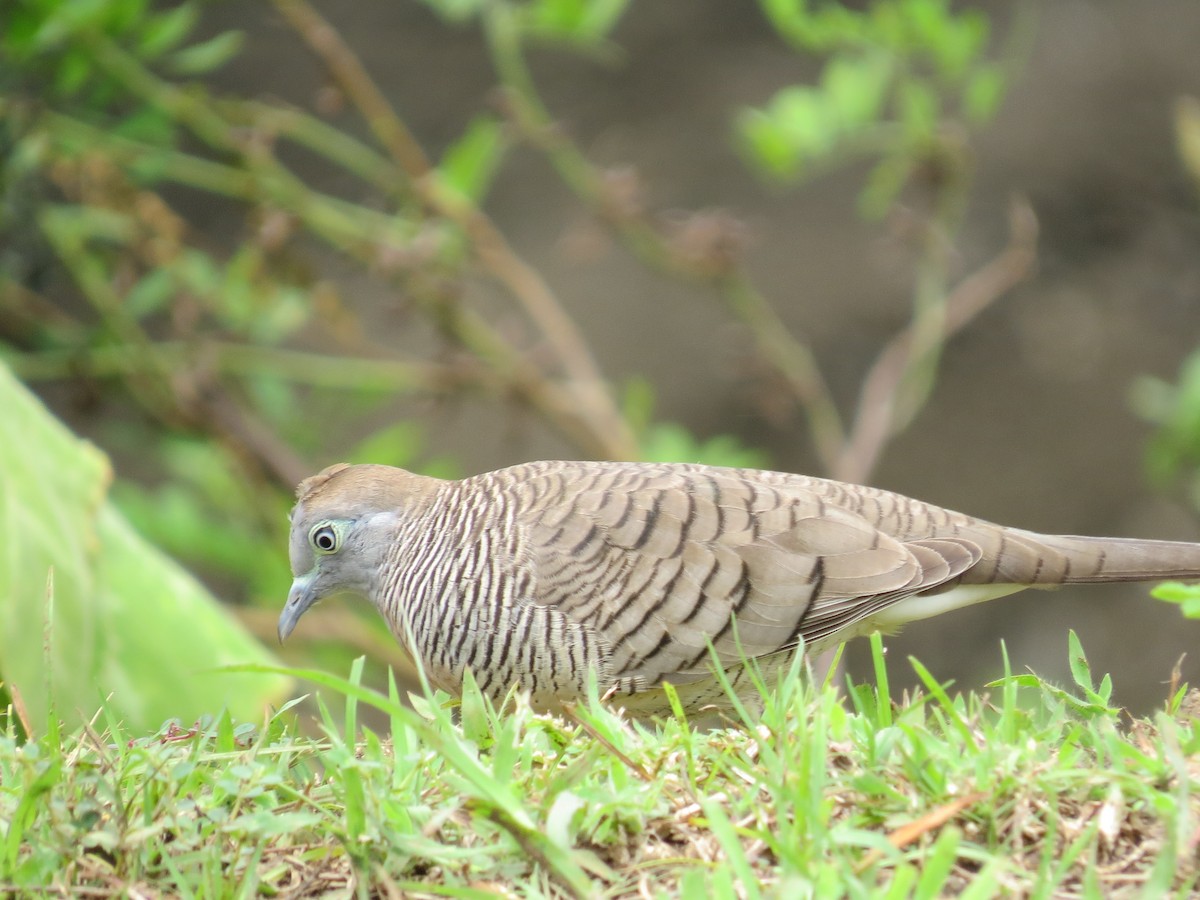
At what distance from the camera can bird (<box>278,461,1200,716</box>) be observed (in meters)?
3.04

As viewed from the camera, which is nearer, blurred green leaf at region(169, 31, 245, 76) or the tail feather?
the tail feather

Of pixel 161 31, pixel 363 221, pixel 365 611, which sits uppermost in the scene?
pixel 161 31

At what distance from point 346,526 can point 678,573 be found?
3.36ft

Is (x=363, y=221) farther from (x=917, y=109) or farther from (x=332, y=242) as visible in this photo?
(x=917, y=109)

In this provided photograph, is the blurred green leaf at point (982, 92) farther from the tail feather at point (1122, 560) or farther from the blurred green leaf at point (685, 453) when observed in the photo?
the tail feather at point (1122, 560)

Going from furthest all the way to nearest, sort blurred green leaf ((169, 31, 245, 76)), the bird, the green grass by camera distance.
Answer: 1. blurred green leaf ((169, 31, 245, 76))
2. the bird
3. the green grass

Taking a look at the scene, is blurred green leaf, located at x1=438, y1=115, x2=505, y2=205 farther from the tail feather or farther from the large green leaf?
the tail feather

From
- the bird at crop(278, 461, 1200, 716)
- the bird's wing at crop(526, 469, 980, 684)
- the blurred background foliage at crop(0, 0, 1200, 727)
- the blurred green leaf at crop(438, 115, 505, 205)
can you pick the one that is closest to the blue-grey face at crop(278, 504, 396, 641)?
the bird at crop(278, 461, 1200, 716)

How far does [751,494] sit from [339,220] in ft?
8.38

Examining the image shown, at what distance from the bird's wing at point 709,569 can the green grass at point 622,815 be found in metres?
0.86

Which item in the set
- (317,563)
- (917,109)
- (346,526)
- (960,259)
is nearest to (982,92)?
(917,109)

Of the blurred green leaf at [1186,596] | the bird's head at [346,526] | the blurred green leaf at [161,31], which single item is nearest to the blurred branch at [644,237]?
the blurred green leaf at [161,31]

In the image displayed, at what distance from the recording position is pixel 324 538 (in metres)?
3.58

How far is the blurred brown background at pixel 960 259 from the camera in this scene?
8.08 m
